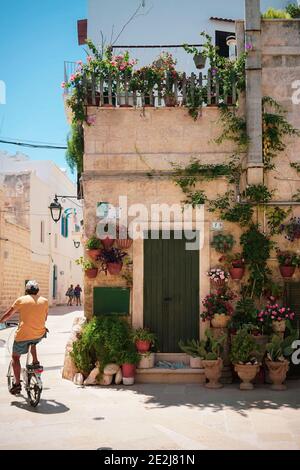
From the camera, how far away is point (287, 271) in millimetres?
9102

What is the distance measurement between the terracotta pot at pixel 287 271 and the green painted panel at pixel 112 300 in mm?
2771

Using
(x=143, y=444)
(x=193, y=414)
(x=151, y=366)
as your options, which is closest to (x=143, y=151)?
(x=151, y=366)

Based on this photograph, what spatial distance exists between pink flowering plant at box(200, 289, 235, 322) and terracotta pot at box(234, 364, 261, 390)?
1013mm

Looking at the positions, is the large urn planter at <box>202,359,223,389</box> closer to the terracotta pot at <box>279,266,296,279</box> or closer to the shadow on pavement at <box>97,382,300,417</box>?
the shadow on pavement at <box>97,382,300,417</box>

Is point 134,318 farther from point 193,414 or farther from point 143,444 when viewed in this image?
point 143,444

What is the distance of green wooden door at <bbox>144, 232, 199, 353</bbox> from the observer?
9281 millimetres

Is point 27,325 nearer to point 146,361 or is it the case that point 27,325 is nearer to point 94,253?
point 94,253

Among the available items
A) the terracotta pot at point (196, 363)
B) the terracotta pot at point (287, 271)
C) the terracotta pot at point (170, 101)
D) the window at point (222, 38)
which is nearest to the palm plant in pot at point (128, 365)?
the terracotta pot at point (196, 363)

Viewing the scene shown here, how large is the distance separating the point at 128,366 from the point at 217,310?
1800 mm

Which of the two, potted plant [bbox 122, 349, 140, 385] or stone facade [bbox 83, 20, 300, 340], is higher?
stone facade [bbox 83, 20, 300, 340]

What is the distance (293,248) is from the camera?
9430 millimetres

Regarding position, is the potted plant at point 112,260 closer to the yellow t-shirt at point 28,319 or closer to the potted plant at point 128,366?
the potted plant at point 128,366

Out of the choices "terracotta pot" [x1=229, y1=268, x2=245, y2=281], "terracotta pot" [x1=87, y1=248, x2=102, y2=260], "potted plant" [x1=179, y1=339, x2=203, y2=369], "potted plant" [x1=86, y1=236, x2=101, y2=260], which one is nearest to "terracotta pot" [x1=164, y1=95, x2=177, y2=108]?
"potted plant" [x1=86, y1=236, x2=101, y2=260]
